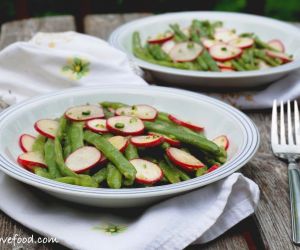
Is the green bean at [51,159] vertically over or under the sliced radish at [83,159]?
under

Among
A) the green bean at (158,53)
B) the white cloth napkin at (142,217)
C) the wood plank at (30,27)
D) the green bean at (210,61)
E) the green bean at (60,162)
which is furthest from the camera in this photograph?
the wood plank at (30,27)

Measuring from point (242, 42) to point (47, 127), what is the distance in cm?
93

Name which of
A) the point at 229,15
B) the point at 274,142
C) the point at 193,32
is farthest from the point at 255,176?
the point at 229,15

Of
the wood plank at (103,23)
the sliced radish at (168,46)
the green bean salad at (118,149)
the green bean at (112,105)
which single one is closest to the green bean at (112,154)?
the green bean salad at (118,149)

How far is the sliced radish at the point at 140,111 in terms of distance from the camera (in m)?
1.53

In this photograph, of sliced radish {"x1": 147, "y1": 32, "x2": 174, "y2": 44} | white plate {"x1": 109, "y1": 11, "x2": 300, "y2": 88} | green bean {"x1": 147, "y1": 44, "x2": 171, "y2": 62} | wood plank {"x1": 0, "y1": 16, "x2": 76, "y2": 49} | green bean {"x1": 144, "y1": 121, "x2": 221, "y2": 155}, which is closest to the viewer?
green bean {"x1": 144, "y1": 121, "x2": 221, "y2": 155}

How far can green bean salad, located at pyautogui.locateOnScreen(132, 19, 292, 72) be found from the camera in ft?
6.56

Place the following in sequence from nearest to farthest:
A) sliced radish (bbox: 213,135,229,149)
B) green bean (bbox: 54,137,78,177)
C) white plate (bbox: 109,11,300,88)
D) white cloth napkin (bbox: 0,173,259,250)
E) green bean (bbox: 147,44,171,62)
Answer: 1. white cloth napkin (bbox: 0,173,259,250)
2. green bean (bbox: 54,137,78,177)
3. sliced radish (bbox: 213,135,229,149)
4. white plate (bbox: 109,11,300,88)
5. green bean (bbox: 147,44,171,62)

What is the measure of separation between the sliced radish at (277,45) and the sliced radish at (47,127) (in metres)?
1.09

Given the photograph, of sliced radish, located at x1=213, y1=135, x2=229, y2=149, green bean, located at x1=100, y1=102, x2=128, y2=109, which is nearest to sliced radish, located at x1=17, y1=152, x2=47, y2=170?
green bean, located at x1=100, y1=102, x2=128, y2=109

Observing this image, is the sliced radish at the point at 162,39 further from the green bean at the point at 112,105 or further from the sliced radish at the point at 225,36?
the green bean at the point at 112,105

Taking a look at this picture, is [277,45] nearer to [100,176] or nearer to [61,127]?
[61,127]

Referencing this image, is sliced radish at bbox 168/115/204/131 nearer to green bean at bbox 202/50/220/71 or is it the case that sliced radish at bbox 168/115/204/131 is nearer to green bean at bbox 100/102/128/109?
green bean at bbox 100/102/128/109

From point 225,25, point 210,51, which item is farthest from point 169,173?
point 225,25
